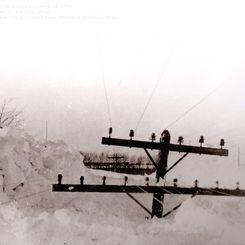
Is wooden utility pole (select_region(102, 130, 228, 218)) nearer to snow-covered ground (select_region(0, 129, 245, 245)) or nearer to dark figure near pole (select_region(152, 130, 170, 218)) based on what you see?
dark figure near pole (select_region(152, 130, 170, 218))

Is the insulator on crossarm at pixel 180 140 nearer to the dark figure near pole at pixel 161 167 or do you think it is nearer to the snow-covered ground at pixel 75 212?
the dark figure near pole at pixel 161 167

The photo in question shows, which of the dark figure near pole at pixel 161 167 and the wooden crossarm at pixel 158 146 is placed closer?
the wooden crossarm at pixel 158 146

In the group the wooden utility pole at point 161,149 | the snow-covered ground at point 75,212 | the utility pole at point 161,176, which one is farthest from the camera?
the wooden utility pole at point 161,149

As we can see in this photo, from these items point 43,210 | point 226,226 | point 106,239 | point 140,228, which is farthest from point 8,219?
point 226,226

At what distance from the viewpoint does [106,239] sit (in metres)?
7.27

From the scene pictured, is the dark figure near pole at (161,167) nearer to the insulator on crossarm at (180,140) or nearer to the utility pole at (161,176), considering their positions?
the utility pole at (161,176)

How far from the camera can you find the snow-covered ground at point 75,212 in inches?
289

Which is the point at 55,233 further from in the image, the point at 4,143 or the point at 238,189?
the point at 238,189

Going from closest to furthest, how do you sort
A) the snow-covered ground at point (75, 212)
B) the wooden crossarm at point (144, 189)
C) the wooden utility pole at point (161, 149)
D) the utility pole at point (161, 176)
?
the snow-covered ground at point (75, 212), the wooden crossarm at point (144, 189), the utility pole at point (161, 176), the wooden utility pole at point (161, 149)

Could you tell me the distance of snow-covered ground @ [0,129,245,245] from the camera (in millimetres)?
7328

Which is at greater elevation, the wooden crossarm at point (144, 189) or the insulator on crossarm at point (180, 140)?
the insulator on crossarm at point (180, 140)

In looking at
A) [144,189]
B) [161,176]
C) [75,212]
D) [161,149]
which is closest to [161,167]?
[161,176]

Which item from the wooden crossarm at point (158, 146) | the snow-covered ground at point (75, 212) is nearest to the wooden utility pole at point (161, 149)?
the wooden crossarm at point (158, 146)

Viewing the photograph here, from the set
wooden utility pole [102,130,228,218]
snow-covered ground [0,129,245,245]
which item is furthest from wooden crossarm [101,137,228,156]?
snow-covered ground [0,129,245,245]
